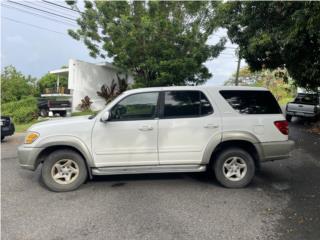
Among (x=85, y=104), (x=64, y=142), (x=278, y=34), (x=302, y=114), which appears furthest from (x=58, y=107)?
(x=64, y=142)

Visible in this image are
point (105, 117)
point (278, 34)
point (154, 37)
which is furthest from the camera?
point (154, 37)

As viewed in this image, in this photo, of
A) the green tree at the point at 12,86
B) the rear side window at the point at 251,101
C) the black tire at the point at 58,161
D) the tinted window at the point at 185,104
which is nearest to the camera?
the black tire at the point at 58,161

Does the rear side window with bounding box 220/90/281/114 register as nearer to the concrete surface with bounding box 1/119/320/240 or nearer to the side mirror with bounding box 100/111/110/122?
the concrete surface with bounding box 1/119/320/240

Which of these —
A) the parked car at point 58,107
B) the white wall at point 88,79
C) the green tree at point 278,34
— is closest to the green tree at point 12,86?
the parked car at point 58,107

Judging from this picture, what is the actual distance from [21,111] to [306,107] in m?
15.9

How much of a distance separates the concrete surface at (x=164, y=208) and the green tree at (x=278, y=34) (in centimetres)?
450

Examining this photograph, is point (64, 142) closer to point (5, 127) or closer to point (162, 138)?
point (162, 138)

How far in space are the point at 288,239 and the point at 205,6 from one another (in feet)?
56.0

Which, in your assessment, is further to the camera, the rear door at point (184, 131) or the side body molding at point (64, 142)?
the rear door at point (184, 131)

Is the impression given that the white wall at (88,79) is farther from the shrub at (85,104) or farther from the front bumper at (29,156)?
the front bumper at (29,156)

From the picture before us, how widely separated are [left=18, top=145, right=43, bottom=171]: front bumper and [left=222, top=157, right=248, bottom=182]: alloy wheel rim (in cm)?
332

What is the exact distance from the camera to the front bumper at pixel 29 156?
16.8 feet

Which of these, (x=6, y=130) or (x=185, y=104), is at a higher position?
(x=185, y=104)

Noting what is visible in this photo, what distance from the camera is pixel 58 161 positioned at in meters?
5.20
